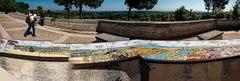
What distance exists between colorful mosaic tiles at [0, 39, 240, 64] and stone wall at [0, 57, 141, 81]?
27 cm

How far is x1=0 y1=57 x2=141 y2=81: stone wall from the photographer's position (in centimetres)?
992

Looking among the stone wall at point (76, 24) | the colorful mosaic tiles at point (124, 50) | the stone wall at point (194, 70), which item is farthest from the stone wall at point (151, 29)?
the stone wall at point (194, 70)

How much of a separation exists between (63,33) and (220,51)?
9.23 meters

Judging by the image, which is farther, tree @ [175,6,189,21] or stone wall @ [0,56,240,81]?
tree @ [175,6,189,21]

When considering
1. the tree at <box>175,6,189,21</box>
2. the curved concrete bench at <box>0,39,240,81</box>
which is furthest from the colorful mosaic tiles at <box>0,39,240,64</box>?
the tree at <box>175,6,189,21</box>

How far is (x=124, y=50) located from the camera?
10797 millimetres

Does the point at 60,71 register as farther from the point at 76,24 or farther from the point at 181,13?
the point at 181,13

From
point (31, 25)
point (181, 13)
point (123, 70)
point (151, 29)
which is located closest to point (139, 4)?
point (181, 13)

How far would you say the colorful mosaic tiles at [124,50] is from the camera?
33.9ft

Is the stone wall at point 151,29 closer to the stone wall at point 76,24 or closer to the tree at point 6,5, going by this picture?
the stone wall at point 76,24

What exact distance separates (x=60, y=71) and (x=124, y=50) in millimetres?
2065

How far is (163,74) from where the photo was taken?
1011 centimetres

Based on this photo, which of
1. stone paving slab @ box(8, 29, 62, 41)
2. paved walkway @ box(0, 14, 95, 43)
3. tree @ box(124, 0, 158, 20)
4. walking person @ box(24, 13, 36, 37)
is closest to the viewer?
walking person @ box(24, 13, 36, 37)

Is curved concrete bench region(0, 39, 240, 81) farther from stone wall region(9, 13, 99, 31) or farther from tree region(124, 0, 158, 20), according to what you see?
tree region(124, 0, 158, 20)
